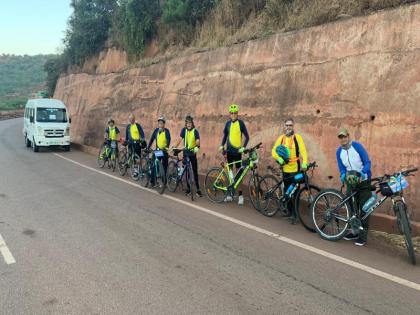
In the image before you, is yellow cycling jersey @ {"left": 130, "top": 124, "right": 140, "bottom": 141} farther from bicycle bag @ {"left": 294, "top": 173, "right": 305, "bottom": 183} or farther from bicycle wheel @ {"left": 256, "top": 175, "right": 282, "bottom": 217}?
bicycle bag @ {"left": 294, "top": 173, "right": 305, "bottom": 183}

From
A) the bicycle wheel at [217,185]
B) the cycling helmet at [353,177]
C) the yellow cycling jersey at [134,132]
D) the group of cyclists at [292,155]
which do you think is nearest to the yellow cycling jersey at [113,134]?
the yellow cycling jersey at [134,132]

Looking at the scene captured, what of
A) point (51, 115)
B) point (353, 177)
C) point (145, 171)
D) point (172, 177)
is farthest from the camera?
point (51, 115)

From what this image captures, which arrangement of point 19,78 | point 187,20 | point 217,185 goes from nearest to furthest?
1. point 217,185
2. point 187,20
3. point 19,78

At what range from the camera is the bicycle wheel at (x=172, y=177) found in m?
9.48

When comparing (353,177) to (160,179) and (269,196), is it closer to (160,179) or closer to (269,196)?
(269,196)

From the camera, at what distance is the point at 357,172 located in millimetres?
5797

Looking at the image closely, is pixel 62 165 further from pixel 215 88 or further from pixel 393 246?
pixel 393 246

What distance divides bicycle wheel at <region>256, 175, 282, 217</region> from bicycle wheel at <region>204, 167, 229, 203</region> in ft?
3.46

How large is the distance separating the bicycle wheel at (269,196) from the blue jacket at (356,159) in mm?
1585

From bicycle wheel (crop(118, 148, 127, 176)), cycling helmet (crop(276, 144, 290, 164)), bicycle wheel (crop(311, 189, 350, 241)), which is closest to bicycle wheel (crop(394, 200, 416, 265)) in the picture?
bicycle wheel (crop(311, 189, 350, 241))

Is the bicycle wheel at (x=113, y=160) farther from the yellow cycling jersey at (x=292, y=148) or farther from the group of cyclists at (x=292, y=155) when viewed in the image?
the yellow cycling jersey at (x=292, y=148)

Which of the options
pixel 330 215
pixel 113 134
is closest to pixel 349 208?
pixel 330 215

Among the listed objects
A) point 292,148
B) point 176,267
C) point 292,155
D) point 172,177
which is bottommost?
point 176,267

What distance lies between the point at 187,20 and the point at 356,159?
13.2 metres
